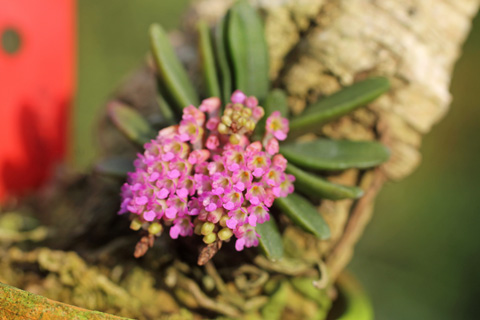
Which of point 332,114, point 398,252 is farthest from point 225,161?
point 398,252

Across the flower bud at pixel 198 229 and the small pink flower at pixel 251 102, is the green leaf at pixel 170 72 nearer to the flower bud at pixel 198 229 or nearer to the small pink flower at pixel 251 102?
the small pink flower at pixel 251 102

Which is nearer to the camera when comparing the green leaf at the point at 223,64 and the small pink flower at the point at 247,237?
the small pink flower at the point at 247,237

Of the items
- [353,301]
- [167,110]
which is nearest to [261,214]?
[167,110]

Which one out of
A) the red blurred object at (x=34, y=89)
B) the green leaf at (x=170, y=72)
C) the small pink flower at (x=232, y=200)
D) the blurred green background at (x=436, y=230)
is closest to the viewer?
the small pink flower at (x=232, y=200)

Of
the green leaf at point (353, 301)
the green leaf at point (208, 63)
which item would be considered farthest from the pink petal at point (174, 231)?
the green leaf at point (353, 301)

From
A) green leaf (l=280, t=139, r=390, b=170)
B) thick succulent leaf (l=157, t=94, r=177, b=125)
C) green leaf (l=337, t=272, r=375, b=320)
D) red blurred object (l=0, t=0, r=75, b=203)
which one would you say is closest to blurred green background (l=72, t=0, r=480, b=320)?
red blurred object (l=0, t=0, r=75, b=203)

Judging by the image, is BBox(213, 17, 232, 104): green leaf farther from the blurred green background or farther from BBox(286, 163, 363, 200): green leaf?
the blurred green background
